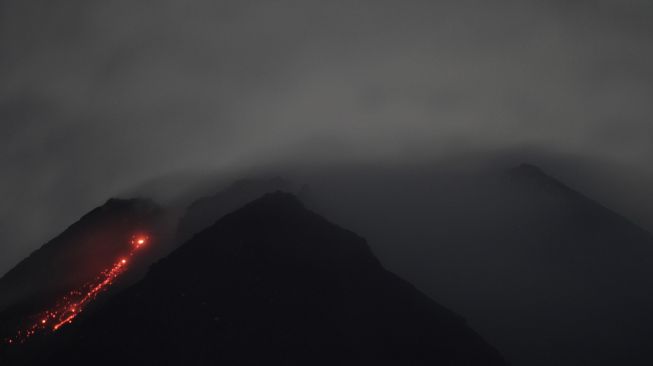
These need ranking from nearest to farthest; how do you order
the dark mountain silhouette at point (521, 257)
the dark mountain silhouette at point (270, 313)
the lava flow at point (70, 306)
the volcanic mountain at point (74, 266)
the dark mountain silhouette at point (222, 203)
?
the dark mountain silhouette at point (270, 313), the lava flow at point (70, 306), the volcanic mountain at point (74, 266), the dark mountain silhouette at point (521, 257), the dark mountain silhouette at point (222, 203)

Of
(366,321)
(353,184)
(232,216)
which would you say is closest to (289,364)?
(366,321)

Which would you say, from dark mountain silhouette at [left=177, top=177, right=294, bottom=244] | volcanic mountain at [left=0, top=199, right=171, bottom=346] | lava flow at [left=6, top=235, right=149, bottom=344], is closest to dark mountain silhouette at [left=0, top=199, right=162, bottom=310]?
volcanic mountain at [left=0, top=199, right=171, bottom=346]

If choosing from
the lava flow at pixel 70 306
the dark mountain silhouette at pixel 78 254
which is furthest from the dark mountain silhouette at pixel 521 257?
the lava flow at pixel 70 306

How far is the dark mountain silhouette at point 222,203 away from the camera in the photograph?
10481 centimetres

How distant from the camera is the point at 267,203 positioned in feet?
249

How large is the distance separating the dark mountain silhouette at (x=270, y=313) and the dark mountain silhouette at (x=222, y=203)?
4102 centimetres

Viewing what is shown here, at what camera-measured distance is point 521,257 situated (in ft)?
395

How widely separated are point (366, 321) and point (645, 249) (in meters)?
118

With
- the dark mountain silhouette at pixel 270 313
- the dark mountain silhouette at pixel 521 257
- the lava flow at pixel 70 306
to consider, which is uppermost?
the lava flow at pixel 70 306

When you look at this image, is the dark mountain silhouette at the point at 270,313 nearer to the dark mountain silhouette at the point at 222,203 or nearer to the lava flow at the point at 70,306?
the lava flow at the point at 70,306

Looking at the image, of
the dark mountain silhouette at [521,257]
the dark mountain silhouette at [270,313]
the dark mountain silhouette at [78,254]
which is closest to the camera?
the dark mountain silhouette at [270,313]

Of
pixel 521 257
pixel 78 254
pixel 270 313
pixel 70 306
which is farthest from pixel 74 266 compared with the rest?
pixel 521 257

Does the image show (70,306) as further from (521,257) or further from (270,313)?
(521,257)

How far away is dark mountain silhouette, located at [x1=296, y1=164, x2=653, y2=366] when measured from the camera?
85.2 metres
